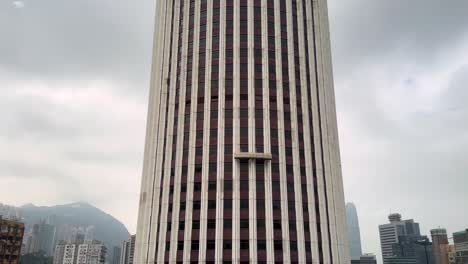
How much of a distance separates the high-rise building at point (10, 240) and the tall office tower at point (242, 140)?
68591mm

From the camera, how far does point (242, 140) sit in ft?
228

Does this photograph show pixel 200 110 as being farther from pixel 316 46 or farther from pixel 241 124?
pixel 316 46

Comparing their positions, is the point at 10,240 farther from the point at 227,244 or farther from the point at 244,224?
the point at 244,224

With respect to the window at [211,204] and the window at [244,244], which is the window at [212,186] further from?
the window at [244,244]

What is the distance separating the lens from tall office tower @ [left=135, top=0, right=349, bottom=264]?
64.7 metres

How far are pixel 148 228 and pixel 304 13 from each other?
177ft

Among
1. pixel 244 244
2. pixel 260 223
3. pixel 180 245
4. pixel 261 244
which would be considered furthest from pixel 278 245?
pixel 180 245

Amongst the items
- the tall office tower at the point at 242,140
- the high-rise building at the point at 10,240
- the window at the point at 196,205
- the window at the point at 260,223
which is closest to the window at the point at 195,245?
the tall office tower at the point at 242,140

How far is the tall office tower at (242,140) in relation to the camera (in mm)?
64688

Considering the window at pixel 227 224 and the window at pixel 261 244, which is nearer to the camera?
the window at pixel 261 244

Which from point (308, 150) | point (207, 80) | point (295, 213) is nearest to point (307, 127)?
point (308, 150)

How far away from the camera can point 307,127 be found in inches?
2869

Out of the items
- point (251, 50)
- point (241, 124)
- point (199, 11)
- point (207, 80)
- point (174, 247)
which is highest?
point (199, 11)

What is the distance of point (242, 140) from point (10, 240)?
295 ft
